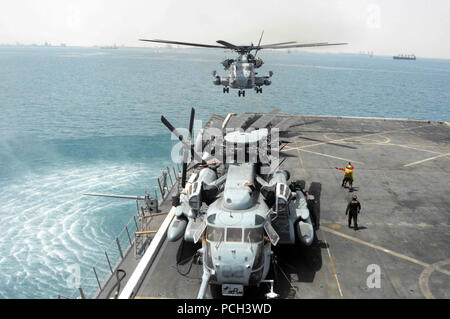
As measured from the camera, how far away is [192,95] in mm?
104812

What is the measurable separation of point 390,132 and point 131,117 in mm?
56253

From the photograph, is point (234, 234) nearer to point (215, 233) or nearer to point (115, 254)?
point (215, 233)

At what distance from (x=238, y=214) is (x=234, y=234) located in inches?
42.9

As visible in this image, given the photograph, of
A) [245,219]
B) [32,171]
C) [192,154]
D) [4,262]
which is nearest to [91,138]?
[32,171]

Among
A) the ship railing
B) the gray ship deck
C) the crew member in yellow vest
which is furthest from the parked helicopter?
the crew member in yellow vest

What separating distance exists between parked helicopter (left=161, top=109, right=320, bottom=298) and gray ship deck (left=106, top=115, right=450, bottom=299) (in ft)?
4.38

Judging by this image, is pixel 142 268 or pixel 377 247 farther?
pixel 377 247

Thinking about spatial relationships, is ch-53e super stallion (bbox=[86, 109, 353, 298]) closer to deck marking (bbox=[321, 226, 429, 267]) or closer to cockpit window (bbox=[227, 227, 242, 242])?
cockpit window (bbox=[227, 227, 242, 242])

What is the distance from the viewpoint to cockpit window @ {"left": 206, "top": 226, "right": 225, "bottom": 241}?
1298 centimetres

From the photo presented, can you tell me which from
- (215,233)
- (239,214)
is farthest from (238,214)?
(215,233)

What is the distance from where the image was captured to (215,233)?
1314 centimetres

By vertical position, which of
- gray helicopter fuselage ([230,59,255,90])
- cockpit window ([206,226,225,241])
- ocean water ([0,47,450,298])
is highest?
gray helicopter fuselage ([230,59,255,90])

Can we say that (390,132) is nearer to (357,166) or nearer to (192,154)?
(357,166)

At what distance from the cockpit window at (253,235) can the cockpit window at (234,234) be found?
26 cm
